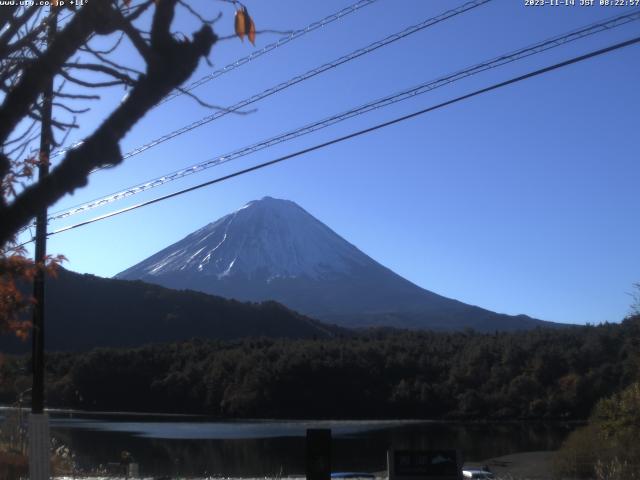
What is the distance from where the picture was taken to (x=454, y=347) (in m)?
57.7

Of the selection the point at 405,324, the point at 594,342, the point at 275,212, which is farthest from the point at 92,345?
the point at 275,212

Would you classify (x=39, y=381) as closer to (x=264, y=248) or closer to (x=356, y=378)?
(x=356, y=378)

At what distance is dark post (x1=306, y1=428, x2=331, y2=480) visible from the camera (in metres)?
9.85

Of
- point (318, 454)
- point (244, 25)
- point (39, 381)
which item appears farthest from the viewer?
point (39, 381)

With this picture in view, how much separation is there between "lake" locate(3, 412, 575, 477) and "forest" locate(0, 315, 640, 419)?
491cm

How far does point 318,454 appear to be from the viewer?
9914 mm

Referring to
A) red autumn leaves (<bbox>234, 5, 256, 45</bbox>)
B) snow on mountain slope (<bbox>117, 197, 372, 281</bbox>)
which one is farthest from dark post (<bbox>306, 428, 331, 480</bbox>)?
snow on mountain slope (<bbox>117, 197, 372, 281</bbox>)

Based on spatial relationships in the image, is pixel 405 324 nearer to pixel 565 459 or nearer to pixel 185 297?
pixel 185 297

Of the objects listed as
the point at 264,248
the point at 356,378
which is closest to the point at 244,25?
the point at 356,378

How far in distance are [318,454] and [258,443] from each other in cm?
2099

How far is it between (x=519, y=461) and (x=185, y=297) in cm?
5707

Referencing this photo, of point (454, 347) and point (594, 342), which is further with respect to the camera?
point (454, 347)

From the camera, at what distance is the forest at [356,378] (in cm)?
4681

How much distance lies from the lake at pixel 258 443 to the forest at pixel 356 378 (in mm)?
4914
